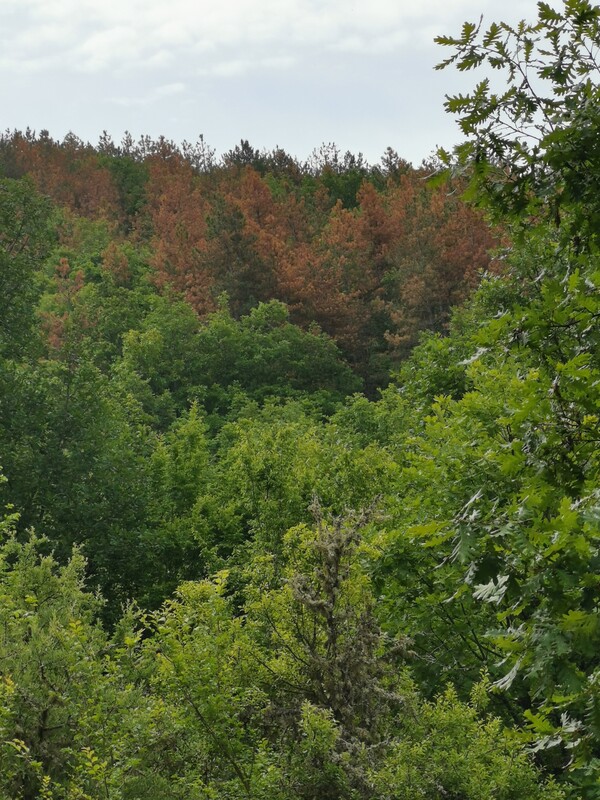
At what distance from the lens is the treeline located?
46.7 m

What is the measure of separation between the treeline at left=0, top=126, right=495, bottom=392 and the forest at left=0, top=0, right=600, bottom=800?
5327mm

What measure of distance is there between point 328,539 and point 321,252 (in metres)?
42.6

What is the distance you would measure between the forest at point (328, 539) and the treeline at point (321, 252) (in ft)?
17.5

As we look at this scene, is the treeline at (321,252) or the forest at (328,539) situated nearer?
the forest at (328,539)

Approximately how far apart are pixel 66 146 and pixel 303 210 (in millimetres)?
34790

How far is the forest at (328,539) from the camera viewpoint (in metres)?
5.31

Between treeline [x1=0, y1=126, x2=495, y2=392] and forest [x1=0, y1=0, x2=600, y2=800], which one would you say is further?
treeline [x1=0, y1=126, x2=495, y2=392]

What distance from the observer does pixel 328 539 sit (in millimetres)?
10094

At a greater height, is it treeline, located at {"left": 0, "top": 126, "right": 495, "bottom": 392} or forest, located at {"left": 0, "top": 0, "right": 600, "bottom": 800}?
treeline, located at {"left": 0, "top": 126, "right": 495, "bottom": 392}

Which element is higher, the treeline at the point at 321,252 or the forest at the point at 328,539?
the treeline at the point at 321,252

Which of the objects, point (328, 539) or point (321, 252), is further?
point (321, 252)

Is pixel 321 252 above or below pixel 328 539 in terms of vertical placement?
above

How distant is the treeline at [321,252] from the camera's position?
46.7 metres

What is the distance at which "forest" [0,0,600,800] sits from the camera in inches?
209
